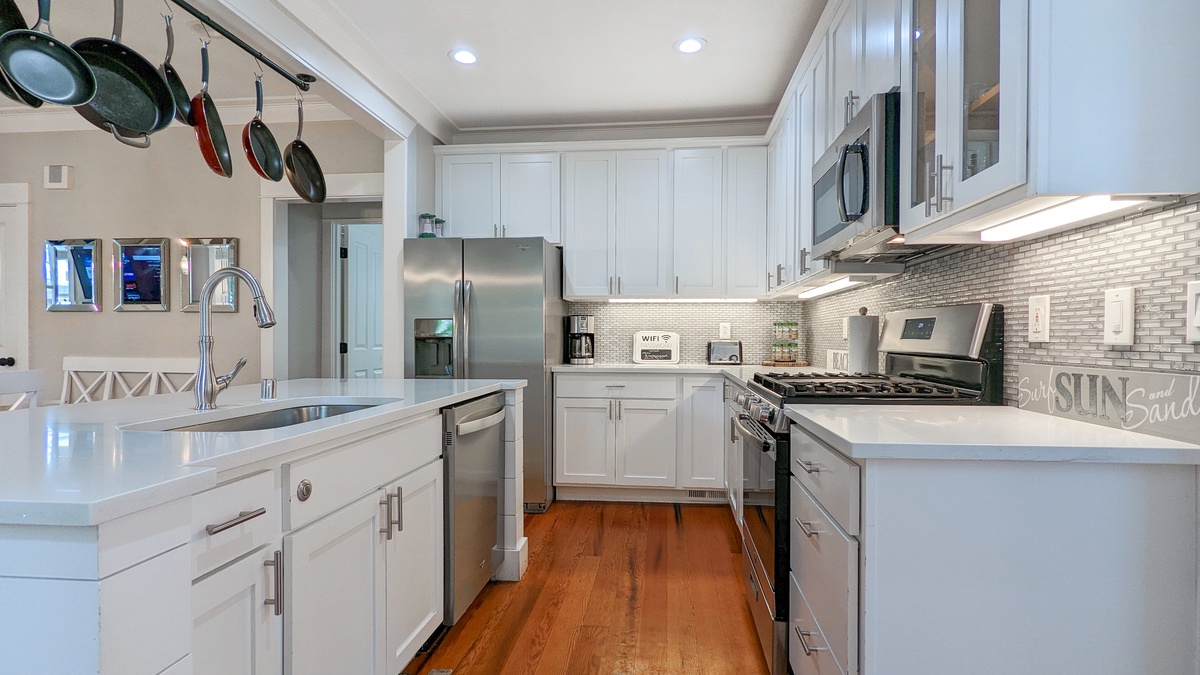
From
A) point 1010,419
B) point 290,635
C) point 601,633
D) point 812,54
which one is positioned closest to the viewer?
point 290,635

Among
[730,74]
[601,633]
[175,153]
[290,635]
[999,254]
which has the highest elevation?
[730,74]

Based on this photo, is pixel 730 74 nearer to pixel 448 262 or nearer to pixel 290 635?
pixel 448 262

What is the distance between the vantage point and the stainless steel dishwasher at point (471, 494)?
2.03m

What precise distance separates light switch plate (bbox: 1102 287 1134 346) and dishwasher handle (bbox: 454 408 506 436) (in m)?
1.82

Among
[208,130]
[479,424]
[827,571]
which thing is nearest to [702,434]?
[479,424]

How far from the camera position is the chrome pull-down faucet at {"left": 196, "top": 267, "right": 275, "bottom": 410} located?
1.57 meters

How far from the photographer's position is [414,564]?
1.81 meters

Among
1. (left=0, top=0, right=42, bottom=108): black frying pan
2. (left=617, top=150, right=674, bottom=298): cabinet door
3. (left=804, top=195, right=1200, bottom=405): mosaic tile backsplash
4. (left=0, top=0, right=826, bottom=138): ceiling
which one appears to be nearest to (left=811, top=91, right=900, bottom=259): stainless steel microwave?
(left=804, top=195, right=1200, bottom=405): mosaic tile backsplash

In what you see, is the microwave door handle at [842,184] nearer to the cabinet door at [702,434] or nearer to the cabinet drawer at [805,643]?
the cabinet drawer at [805,643]

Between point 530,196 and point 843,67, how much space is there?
7.78ft

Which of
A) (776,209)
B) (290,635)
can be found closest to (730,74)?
(776,209)

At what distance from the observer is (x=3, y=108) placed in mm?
4059

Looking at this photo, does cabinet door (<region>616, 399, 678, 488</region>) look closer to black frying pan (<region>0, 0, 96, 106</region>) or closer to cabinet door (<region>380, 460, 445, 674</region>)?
cabinet door (<region>380, 460, 445, 674</region>)

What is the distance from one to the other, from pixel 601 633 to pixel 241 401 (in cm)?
145
